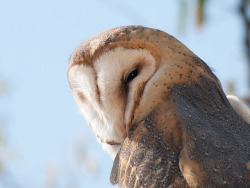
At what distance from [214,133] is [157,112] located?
0.35 m

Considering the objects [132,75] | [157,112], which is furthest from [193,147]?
[132,75]

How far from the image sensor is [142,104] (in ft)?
12.0

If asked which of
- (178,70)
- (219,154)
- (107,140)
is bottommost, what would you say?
(107,140)

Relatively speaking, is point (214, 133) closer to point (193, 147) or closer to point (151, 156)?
point (193, 147)

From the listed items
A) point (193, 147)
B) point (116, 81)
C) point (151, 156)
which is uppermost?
point (116, 81)

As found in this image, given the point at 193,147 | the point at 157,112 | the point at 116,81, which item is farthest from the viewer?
the point at 116,81

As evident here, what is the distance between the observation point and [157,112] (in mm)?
3605

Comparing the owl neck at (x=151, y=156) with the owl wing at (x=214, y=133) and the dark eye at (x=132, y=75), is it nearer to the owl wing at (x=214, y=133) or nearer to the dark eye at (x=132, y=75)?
the owl wing at (x=214, y=133)

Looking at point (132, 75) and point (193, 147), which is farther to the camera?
point (132, 75)

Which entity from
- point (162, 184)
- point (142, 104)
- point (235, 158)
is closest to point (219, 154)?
point (235, 158)

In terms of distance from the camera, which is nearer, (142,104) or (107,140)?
(142,104)

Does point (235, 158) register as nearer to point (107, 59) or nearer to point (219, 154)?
point (219, 154)

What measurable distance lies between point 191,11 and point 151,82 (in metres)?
3.57

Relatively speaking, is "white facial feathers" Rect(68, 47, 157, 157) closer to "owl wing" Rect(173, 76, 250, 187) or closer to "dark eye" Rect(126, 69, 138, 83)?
"dark eye" Rect(126, 69, 138, 83)
